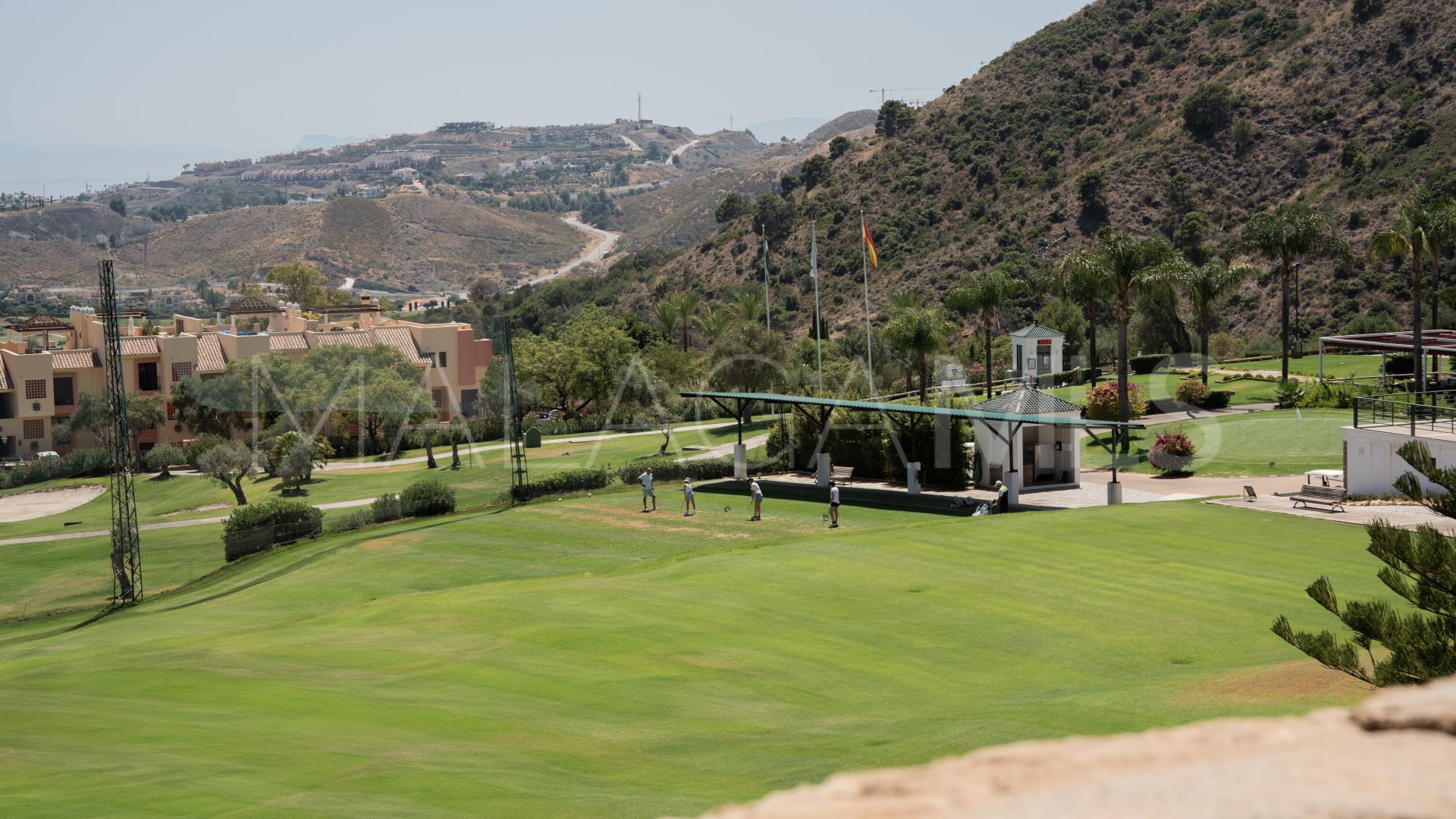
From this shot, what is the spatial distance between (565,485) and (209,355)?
5144 cm

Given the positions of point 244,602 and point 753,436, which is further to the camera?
point 753,436

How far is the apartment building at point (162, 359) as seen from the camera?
8212 cm

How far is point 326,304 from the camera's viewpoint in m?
136

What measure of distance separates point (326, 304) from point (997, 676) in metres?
129

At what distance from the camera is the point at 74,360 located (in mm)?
84438

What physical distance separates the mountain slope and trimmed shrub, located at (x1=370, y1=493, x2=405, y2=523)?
64.2 meters

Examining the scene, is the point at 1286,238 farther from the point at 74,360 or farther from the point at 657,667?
the point at 74,360

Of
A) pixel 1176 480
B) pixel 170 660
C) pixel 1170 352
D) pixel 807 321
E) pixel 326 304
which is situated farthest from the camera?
pixel 326 304

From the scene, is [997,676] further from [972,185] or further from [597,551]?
[972,185]

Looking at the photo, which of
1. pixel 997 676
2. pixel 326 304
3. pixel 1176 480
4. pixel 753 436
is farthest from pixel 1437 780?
pixel 326 304

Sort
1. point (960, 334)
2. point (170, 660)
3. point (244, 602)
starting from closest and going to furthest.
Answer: point (170, 660) < point (244, 602) < point (960, 334)

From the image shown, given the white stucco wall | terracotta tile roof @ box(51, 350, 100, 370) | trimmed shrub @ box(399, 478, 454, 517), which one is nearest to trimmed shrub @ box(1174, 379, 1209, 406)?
the white stucco wall

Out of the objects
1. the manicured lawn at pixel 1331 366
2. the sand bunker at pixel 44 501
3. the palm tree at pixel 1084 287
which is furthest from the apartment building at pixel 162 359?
the manicured lawn at pixel 1331 366

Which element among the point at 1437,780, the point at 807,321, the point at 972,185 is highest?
the point at 972,185
